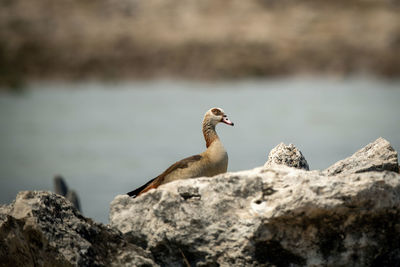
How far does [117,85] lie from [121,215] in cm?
3970

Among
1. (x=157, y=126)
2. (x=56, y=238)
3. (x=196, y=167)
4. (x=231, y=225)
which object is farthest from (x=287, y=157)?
(x=157, y=126)

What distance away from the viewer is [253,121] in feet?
104

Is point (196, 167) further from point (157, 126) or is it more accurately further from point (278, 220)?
point (157, 126)

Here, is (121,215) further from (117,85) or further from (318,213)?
(117,85)

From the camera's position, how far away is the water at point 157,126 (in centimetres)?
2098

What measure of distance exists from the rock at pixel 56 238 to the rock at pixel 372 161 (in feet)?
7.33

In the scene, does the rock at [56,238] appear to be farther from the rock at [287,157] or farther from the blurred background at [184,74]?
the blurred background at [184,74]

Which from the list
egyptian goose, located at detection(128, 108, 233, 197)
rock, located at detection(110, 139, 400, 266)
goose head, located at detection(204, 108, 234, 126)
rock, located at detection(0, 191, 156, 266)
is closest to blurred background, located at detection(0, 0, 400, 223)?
goose head, located at detection(204, 108, 234, 126)

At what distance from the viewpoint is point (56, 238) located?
20.8ft

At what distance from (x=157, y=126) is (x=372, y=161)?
83.3 feet

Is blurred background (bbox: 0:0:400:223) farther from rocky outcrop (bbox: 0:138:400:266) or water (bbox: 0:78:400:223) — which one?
rocky outcrop (bbox: 0:138:400:266)

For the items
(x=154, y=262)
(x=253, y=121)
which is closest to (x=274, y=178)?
(x=154, y=262)

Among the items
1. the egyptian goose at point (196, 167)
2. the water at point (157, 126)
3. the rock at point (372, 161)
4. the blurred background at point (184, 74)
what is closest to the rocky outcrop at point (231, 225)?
the egyptian goose at point (196, 167)

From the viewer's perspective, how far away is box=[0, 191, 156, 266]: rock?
6.30m
